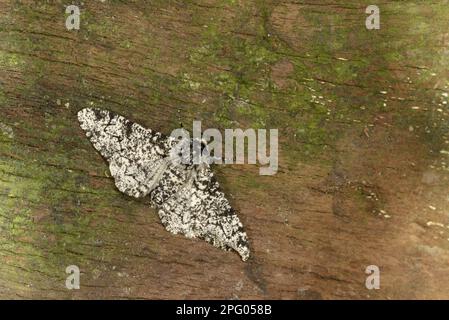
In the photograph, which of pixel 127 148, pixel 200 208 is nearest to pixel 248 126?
pixel 200 208

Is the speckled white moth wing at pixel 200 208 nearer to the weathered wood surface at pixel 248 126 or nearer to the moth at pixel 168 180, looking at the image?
the moth at pixel 168 180

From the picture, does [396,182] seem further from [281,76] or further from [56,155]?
[56,155]

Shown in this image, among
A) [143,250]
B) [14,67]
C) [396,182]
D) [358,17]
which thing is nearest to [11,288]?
[143,250]

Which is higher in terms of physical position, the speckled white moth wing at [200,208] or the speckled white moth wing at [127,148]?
the speckled white moth wing at [127,148]

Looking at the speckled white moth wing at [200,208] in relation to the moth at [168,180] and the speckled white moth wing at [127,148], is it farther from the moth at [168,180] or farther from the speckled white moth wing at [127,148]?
the speckled white moth wing at [127,148]

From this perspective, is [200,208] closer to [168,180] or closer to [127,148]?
[168,180]

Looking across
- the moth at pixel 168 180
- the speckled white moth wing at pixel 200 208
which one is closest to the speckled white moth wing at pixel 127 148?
the moth at pixel 168 180
